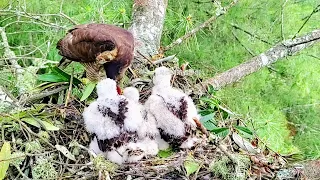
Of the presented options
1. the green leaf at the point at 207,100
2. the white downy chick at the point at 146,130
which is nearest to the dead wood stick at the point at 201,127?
the white downy chick at the point at 146,130

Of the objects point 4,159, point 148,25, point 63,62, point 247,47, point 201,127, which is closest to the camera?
point 4,159

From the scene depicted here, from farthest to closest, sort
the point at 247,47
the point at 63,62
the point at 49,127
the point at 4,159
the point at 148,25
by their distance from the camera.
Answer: the point at 247,47, the point at 148,25, the point at 63,62, the point at 49,127, the point at 4,159

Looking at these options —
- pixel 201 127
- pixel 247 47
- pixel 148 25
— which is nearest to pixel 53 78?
pixel 201 127

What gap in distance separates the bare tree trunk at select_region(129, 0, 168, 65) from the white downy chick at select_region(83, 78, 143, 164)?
1.79ft

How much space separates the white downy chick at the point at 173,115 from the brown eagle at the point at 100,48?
0.14 metres

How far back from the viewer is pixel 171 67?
2.04 meters

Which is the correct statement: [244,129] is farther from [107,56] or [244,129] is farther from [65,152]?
[65,152]

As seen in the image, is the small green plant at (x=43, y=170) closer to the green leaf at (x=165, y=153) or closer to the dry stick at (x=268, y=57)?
the green leaf at (x=165, y=153)

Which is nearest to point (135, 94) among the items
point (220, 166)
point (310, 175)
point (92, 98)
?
point (92, 98)

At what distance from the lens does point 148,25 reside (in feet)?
7.68

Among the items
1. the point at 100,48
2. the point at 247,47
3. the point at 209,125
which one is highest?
the point at 100,48

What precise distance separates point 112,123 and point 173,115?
19 centimetres

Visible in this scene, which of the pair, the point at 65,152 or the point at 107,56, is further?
the point at 107,56

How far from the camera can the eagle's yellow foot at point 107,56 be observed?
1795 millimetres
